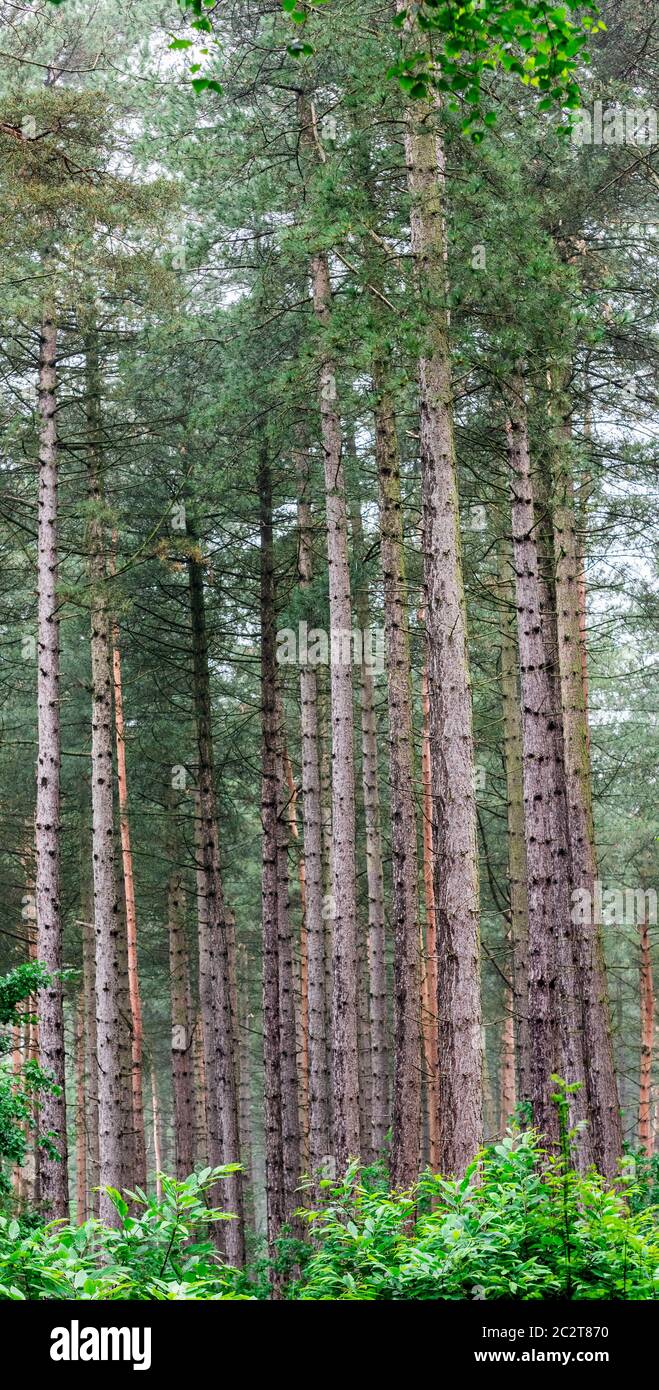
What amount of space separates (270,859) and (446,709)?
8.24m

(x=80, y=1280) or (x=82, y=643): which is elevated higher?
(x=82, y=643)

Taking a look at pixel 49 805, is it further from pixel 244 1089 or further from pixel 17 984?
pixel 244 1089

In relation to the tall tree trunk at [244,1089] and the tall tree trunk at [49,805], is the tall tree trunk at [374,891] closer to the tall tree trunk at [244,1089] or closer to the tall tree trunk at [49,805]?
the tall tree trunk at [49,805]

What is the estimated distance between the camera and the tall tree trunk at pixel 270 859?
52.3ft

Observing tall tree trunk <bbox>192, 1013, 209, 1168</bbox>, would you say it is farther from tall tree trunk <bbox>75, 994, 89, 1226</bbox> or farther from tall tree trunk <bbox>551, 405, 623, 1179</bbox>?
tall tree trunk <bbox>551, 405, 623, 1179</bbox>

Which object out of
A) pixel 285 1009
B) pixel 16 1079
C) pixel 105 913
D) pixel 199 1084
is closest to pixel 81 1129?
pixel 199 1084

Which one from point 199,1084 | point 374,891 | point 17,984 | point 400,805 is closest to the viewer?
point 17,984

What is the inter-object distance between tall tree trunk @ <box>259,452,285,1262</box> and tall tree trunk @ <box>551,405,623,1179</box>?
189 inches

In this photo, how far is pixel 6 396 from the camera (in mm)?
14898

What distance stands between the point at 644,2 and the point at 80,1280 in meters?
12.5

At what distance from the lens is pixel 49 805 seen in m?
12.0

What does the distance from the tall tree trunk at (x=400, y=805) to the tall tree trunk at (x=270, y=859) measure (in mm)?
3595

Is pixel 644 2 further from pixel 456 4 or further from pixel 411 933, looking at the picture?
pixel 411 933
